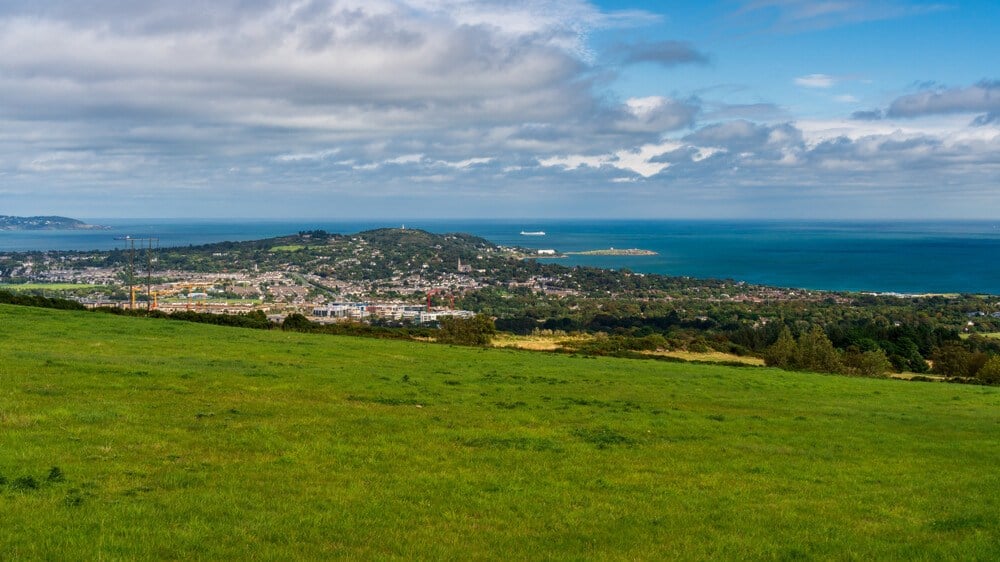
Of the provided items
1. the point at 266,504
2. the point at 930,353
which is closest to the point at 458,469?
the point at 266,504

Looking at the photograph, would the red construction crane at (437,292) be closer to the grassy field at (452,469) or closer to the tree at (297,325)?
the tree at (297,325)

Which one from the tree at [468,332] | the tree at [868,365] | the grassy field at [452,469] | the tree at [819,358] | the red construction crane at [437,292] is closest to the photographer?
the grassy field at [452,469]

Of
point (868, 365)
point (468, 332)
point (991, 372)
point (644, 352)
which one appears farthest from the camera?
point (468, 332)

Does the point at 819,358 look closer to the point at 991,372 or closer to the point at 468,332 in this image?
the point at 991,372

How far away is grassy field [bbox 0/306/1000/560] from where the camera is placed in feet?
28.3

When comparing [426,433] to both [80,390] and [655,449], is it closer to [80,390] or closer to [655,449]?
[655,449]

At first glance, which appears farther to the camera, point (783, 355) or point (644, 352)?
point (644, 352)

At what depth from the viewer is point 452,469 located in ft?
39.4

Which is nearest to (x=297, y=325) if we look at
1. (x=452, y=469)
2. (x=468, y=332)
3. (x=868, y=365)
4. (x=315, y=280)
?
(x=468, y=332)

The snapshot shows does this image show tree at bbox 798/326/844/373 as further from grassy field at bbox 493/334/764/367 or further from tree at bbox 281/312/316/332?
tree at bbox 281/312/316/332

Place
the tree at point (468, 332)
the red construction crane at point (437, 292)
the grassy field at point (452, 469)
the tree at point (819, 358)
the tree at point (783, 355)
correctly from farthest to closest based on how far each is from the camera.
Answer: the red construction crane at point (437, 292) < the tree at point (783, 355) < the tree at point (468, 332) < the tree at point (819, 358) < the grassy field at point (452, 469)

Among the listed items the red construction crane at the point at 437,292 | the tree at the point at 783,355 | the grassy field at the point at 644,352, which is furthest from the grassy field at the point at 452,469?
the red construction crane at the point at 437,292

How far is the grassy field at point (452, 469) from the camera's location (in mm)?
8633

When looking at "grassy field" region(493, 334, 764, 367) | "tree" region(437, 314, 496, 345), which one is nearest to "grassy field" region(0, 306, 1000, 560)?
"tree" region(437, 314, 496, 345)
